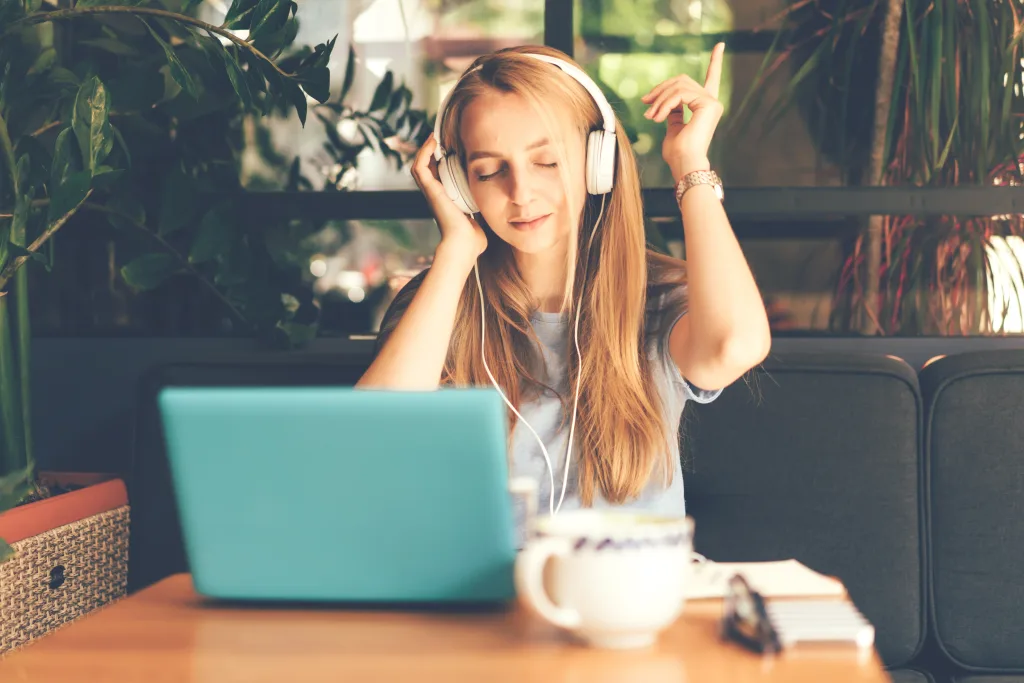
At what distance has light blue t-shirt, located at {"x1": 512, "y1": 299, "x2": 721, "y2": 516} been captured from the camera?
4.33ft

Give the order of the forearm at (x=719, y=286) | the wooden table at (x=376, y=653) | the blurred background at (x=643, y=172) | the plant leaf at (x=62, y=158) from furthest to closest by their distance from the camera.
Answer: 1. the blurred background at (x=643, y=172)
2. the plant leaf at (x=62, y=158)
3. the forearm at (x=719, y=286)
4. the wooden table at (x=376, y=653)

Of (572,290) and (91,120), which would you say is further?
(572,290)

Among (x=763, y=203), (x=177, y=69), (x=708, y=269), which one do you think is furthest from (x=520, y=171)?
(x=763, y=203)

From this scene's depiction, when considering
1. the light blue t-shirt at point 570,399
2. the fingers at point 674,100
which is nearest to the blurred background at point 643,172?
the light blue t-shirt at point 570,399

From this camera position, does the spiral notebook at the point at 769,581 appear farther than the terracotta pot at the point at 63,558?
No

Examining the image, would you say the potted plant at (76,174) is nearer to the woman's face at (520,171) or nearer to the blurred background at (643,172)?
the blurred background at (643,172)

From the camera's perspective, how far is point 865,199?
6.07ft

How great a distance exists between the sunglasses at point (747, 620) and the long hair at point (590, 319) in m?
0.55

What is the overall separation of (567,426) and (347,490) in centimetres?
69

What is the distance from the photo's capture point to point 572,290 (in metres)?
1.48

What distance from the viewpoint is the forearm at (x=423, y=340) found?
128 centimetres

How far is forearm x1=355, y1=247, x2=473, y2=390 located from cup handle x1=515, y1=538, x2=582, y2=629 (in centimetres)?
64

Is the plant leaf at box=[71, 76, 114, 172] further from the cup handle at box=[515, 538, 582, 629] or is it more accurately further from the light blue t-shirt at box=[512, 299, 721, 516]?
the cup handle at box=[515, 538, 582, 629]

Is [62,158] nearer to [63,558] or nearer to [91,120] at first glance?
[91,120]
